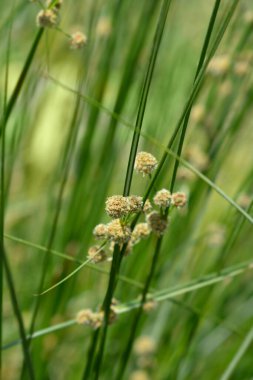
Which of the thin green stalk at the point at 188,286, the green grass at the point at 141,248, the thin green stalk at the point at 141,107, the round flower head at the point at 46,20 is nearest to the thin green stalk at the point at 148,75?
the thin green stalk at the point at 141,107

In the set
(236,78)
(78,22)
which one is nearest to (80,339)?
(236,78)

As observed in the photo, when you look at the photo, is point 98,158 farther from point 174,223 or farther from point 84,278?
point 84,278

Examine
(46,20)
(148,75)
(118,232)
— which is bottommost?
(118,232)

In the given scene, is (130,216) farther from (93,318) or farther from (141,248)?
(141,248)

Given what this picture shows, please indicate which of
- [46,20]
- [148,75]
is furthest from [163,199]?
[46,20]

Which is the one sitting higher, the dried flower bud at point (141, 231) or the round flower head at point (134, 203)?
the dried flower bud at point (141, 231)

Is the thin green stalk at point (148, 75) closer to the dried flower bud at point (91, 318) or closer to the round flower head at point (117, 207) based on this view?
the round flower head at point (117, 207)

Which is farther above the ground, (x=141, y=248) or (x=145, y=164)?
(x=141, y=248)
